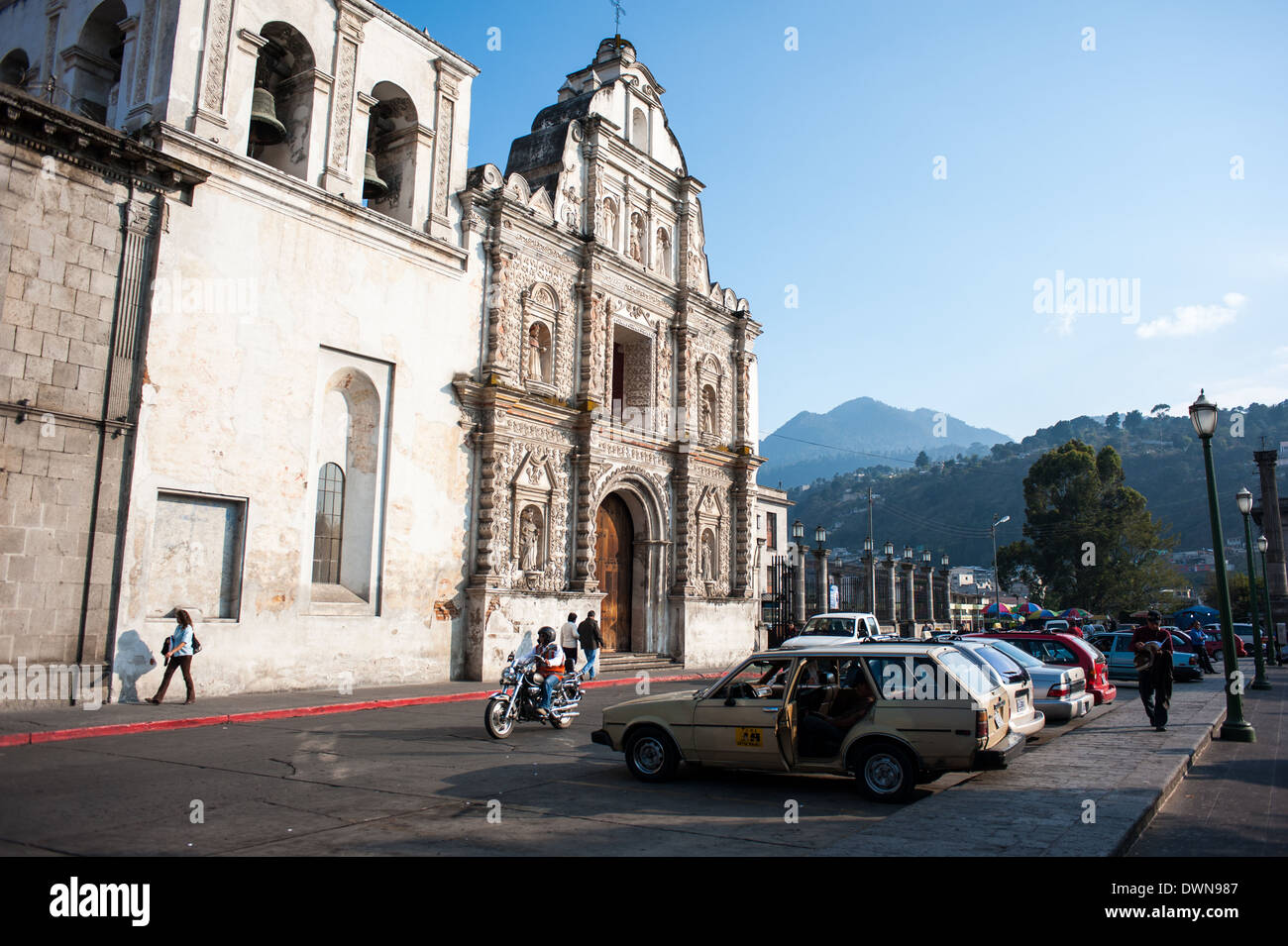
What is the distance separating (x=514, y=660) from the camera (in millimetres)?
12977

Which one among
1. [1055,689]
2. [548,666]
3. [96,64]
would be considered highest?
[96,64]

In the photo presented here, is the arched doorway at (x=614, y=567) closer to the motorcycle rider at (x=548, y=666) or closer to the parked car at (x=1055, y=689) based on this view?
the motorcycle rider at (x=548, y=666)

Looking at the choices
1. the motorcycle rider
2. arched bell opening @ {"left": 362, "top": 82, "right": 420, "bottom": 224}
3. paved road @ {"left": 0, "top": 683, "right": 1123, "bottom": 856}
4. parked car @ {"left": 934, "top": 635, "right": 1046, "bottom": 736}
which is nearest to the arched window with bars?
arched bell opening @ {"left": 362, "top": 82, "right": 420, "bottom": 224}

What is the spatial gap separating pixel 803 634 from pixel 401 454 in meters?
11.4

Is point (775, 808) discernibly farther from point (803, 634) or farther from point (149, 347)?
point (803, 634)

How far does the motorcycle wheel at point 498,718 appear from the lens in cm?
1209

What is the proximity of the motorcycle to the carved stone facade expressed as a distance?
7.74 metres

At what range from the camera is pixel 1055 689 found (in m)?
13.0

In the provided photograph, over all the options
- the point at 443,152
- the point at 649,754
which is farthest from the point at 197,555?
the point at 443,152

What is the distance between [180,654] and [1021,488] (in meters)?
134

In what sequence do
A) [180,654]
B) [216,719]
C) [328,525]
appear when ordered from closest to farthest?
[216,719] → [180,654] → [328,525]

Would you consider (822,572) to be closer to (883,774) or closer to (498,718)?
(498,718)

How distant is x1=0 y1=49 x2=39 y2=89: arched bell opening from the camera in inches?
806
